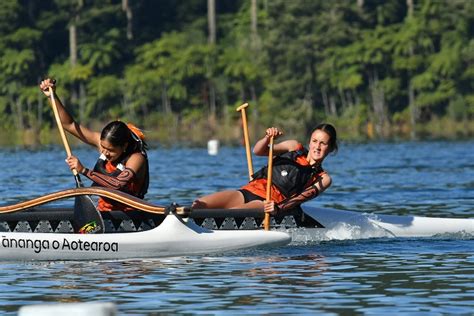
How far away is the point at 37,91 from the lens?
3120 inches

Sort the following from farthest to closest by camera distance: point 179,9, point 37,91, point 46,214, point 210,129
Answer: point 179,9, point 37,91, point 210,129, point 46,214

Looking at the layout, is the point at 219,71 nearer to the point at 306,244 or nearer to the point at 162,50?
the point at 162,50

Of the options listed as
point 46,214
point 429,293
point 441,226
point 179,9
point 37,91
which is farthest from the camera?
point 179,9

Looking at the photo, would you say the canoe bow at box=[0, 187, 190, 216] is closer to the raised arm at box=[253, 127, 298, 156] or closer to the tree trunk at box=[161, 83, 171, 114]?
the raised arm at box=[253, 127, 298, 156]

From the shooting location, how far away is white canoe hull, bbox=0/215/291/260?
16.6m

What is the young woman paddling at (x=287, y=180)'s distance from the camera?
59.4 ft

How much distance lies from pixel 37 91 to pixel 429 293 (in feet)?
218

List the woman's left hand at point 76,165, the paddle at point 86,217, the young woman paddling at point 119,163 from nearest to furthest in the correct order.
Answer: the woman's left hand at point 76,165, the young woman paddling at point 119,163, the paddle at point 86,217

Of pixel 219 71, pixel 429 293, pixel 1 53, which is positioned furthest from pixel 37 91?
pixel 429 293

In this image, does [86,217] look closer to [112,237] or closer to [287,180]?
[112,237]

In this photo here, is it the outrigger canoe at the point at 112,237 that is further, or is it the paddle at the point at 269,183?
the paddle at the point at 269,183

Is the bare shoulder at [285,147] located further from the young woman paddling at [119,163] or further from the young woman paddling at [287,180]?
the young woman paddling at [119,163]

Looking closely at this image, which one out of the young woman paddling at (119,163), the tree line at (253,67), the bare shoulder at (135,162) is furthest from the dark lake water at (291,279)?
the tree line at (253,67)

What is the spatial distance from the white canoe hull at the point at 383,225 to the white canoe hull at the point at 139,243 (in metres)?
1.90
